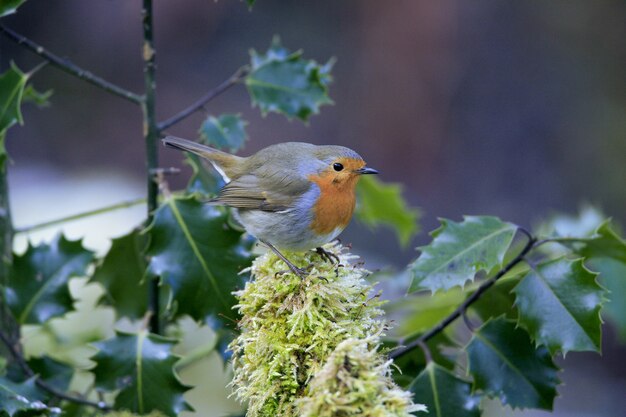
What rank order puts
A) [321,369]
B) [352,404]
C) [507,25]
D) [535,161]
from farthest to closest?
1. [507,25]
2. [535,161]
3. [321,369]
4. [352,404]

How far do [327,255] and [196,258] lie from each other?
54 cm

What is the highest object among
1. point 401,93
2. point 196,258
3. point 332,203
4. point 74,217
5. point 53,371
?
point 401,93

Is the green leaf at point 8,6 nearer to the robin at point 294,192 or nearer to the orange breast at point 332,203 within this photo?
the robin at point 294,192

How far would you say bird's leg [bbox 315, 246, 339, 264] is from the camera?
230 centimetres

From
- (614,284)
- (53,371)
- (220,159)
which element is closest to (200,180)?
(220,159)

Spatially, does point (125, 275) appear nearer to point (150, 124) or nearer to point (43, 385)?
point (43, 385)

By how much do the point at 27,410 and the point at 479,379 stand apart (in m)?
1.51

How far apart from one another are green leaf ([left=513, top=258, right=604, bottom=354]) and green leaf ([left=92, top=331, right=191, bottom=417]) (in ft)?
3.96

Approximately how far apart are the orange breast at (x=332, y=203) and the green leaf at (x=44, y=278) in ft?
3.06

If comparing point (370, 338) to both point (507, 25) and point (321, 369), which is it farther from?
point (507, 25)

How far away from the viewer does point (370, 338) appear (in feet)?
5.48

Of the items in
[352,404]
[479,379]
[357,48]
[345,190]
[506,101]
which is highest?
[357,48]

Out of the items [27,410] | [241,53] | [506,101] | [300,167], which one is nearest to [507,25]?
[506,101]

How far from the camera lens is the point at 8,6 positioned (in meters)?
2.54
